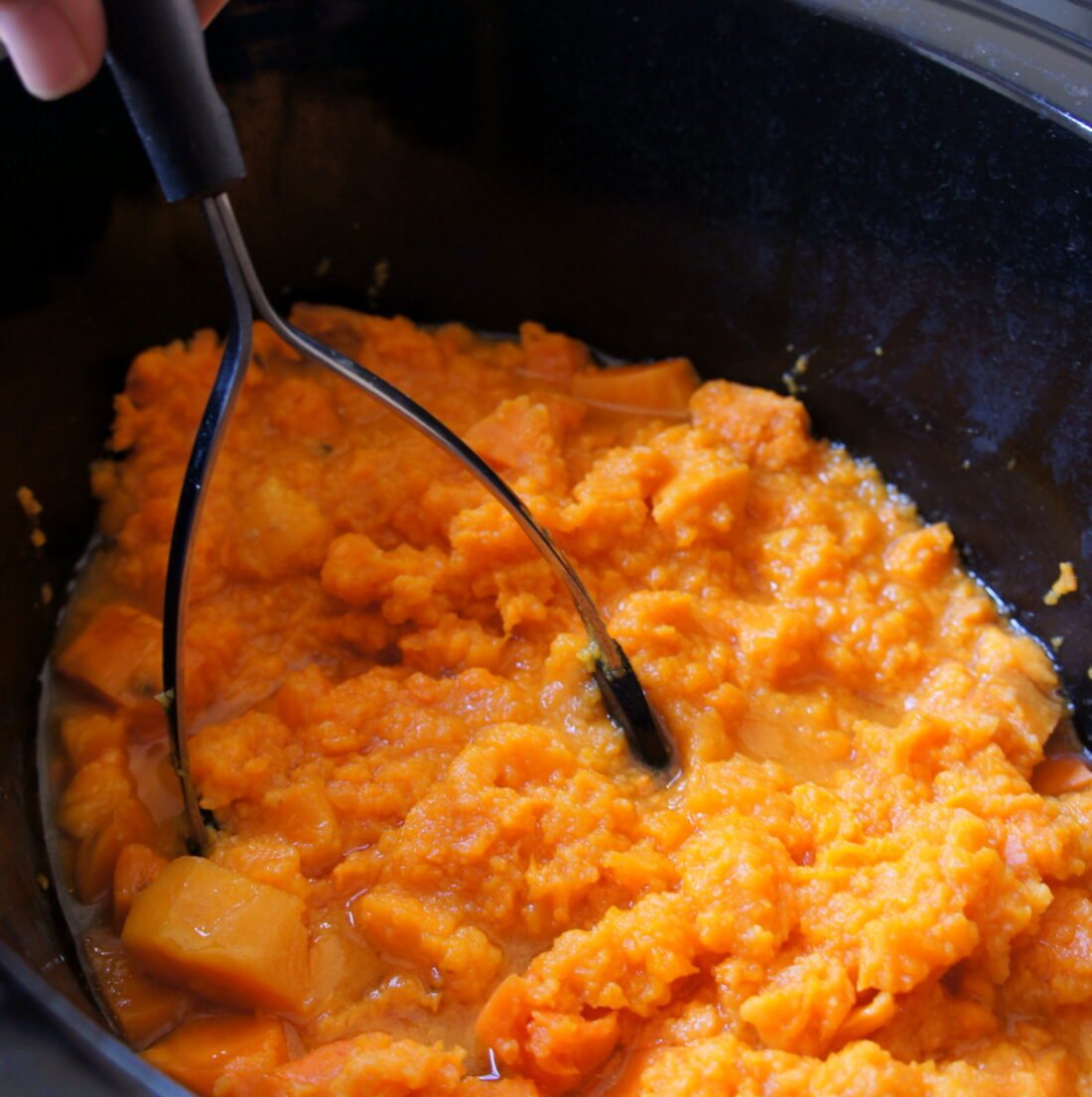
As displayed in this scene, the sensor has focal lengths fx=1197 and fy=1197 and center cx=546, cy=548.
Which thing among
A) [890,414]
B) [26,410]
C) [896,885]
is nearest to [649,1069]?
[896,885]

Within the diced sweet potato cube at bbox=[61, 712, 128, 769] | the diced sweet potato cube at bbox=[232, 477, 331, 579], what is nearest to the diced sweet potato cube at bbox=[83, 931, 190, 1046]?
the diced sweet potato cube at bbox=[61, 712, 128, 769]

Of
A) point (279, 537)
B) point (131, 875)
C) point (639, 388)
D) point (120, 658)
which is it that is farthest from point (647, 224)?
point (131, 875)

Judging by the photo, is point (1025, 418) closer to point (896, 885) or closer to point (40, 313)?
point (896, 885)

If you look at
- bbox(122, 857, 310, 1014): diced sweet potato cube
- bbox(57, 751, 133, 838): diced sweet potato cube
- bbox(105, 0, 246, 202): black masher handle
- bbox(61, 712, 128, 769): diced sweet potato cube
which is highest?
bbox(105, 0, 246, 202): black masher handle

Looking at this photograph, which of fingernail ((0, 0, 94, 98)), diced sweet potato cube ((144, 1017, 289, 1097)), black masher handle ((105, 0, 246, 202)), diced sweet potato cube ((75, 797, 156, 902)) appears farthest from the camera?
diced sweet potato cube ((75, 797, 156, 902))

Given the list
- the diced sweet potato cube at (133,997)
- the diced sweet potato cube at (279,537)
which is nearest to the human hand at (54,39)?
the diced sweet potato cube at (279,537)

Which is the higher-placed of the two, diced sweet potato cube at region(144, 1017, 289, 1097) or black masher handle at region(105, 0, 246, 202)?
black masher handle at region(105, 0, 246, 202)

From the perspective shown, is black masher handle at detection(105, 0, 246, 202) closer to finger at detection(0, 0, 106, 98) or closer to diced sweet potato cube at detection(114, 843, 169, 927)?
finger at detection(0, 0, 106, 98)
